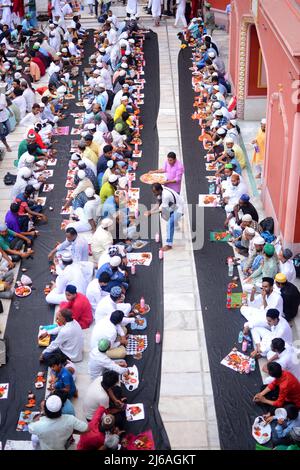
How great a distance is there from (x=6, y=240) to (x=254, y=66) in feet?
30.9

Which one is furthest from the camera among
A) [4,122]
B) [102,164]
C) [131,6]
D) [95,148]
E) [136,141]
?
[131,6]

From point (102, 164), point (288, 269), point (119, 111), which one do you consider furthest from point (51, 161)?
point (288, 269)

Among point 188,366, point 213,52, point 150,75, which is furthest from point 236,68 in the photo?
point 188,366

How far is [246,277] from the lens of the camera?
1377 cm

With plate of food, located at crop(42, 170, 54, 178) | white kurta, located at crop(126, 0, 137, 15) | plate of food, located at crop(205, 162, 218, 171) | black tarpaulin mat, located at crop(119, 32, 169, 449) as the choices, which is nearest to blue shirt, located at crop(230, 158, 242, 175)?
plate of food, located at crop(205, 162, 218, 171)

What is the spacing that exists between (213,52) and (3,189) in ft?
30.1

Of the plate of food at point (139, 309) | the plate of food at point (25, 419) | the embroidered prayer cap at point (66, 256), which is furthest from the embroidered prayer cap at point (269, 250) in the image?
the plate of food at point (25, 419)

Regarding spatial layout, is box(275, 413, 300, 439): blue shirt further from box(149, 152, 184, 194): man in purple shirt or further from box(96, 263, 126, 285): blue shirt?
box(149, 152, 184, 194): man in purple shirt

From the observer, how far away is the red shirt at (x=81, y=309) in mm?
12336

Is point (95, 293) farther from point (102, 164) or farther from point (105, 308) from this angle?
point (102, 164)

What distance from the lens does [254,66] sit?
2011 cm

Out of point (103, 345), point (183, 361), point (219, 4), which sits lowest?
point (183, 361)

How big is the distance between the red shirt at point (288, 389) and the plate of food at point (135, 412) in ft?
6.81

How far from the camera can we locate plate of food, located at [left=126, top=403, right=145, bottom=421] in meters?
10.9
